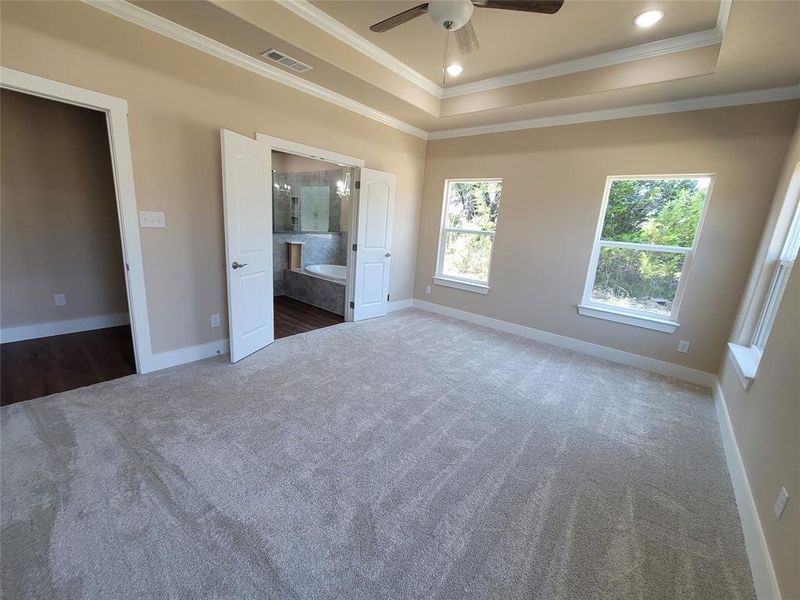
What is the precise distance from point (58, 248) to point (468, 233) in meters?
4.73

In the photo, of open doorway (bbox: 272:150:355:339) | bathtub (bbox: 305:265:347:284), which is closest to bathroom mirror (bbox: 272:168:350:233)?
open doorway (bbox: 272:150:355:339)

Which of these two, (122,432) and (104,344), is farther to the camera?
(104,344)

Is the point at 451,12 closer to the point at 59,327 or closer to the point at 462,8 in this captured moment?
the point at 462,8

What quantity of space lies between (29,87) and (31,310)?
236 centimetres

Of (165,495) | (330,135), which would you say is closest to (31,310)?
(165,495)

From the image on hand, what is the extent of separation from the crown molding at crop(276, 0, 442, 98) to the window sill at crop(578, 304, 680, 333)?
123 inches

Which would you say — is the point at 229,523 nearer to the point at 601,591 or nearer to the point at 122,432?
the point at 122,432

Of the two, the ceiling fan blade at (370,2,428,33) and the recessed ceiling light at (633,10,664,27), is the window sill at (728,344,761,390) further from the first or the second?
the ceiling fan blade at (370,2,428,33)

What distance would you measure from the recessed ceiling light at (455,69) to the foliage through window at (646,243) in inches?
78.1

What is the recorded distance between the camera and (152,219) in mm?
2611

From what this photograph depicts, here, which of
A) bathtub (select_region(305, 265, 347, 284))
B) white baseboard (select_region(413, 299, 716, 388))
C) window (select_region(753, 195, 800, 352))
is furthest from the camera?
bathtub (select_region(305, 265, 347, 284))

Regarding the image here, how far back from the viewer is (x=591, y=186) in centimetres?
364

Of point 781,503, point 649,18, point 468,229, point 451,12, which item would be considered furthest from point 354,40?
point 781,503

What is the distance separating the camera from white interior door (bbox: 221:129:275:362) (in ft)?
9.20
